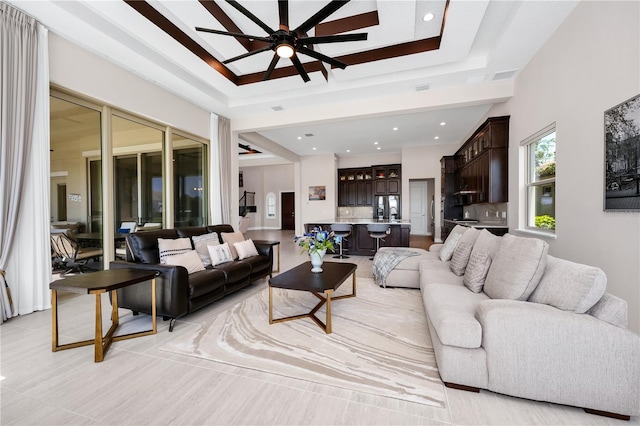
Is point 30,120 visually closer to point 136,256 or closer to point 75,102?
point 75,102

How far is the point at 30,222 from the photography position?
307 cm

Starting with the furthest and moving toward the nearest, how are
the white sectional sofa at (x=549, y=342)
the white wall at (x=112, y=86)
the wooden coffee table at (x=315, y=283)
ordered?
the white wall at (x=112, y=86), the wooden coffee table at (x=315, y=283), the white sectional sofa at (x=549, y=342)

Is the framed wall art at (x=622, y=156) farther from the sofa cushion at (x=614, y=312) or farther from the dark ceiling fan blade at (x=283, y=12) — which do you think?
the dark ceiling fan blade at (x=283, y=12)

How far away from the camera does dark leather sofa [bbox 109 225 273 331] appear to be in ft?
8.49

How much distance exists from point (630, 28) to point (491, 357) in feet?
9.33

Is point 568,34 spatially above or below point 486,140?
above

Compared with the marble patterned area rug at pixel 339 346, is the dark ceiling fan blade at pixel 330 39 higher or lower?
higher

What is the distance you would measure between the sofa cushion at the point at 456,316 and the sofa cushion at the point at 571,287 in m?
0.46

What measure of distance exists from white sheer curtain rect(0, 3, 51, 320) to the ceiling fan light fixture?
A: 9.20ft

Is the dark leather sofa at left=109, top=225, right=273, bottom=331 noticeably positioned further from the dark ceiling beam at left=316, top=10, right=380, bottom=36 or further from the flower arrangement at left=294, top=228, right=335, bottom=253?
the dark ceiling beam at left=316, top=10, right=380, bottom=36

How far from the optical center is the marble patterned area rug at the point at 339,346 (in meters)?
1.83

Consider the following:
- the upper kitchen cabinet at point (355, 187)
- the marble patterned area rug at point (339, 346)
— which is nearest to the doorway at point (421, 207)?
the upper kitchen cabinet at point (355, 187)

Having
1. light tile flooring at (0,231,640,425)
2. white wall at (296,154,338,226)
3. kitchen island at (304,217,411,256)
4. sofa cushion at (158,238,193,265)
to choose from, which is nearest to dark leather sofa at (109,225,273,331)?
sofa cushion at (158,238,193,265)

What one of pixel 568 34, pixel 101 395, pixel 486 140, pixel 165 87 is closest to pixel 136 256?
pixel 101 395
